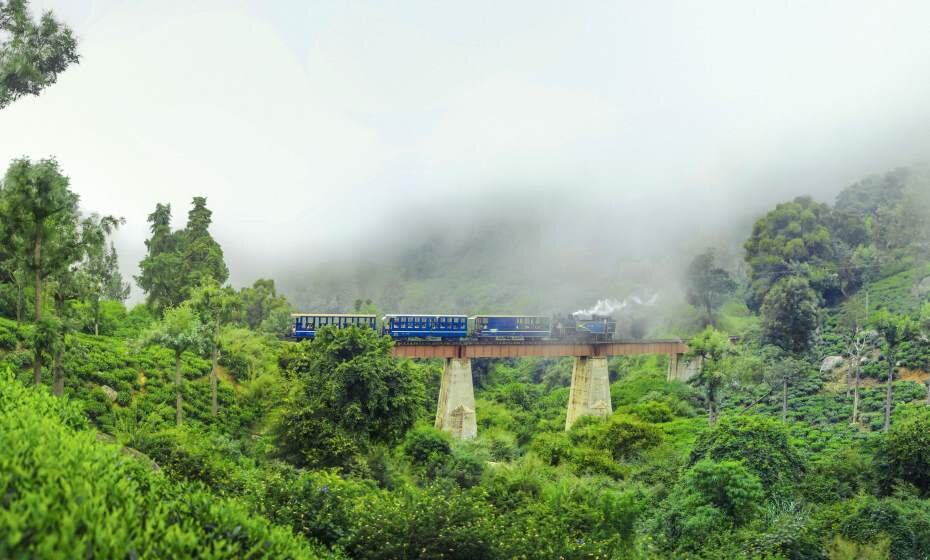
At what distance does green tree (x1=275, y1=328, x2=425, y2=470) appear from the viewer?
27.7 metres

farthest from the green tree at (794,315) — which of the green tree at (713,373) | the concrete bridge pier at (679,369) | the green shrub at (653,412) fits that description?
the green shrub at (653,412)

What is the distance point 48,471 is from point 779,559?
19384 mm

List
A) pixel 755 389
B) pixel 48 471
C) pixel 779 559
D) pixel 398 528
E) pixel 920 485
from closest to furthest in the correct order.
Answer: pixel 48 471
pixel 398 528
pixel 779 559
pixel 920 485
pixel 755 389

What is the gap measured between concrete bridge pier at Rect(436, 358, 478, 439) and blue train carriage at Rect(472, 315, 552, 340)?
3.53 metres

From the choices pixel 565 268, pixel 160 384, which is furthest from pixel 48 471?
pixel 565 268

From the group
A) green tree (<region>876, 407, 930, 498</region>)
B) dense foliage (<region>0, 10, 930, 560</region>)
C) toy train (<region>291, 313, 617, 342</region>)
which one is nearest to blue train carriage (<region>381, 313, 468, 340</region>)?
toy train (<region>291, 313, 617, 342</region>)

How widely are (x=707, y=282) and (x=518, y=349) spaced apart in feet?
105

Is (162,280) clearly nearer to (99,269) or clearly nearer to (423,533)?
(99,269)

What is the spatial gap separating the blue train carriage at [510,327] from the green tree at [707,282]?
92.0 ft

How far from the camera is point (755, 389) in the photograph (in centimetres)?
5203

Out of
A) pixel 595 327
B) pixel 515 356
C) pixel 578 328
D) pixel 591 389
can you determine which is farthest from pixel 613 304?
pixel 515 356

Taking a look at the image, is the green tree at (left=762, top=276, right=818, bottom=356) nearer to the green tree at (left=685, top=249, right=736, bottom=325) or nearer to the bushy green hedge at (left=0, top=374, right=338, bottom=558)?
the green tree at (left=685, top=249, right=736, bottom=325)

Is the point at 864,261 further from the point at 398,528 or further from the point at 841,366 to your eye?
the point at 398,528

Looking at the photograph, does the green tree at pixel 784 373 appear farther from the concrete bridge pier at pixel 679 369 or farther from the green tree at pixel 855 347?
the concrete bridge pier at pixel 679 369
